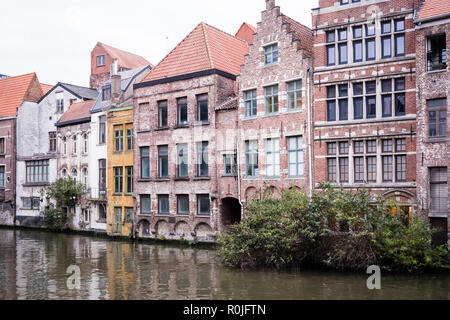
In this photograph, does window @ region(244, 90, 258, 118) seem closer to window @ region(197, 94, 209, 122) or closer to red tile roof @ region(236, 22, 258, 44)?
window @ region(197, 94, 209, 122)

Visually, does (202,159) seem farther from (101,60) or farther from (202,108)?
(101,60)

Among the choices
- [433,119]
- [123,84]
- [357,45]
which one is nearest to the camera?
[433,119]

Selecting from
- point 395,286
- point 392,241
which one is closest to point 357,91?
point 392,241

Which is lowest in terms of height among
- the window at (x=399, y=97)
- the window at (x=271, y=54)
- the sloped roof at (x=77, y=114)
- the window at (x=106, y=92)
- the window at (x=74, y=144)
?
the window at (x=74, y=144)

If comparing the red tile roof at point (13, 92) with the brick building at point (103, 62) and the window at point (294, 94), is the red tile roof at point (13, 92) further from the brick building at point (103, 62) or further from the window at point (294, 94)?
the window at point (294, 94)

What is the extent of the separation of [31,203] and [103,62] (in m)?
17.0

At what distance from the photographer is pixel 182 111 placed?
30031mm

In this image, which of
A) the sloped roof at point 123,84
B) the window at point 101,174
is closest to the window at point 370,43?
the sloped roof at point 123,84

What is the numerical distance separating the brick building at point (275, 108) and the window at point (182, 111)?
4.20 m

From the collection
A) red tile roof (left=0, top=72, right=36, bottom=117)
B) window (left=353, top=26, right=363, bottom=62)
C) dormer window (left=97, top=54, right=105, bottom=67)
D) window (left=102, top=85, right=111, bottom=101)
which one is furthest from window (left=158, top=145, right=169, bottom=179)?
dormer window (left=97, top=54, right=105, bottom=67)

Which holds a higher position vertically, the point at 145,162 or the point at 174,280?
the point at 145,162

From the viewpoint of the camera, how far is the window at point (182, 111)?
2983 centimetres

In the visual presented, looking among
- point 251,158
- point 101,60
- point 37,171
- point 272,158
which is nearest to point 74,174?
point 37,171
